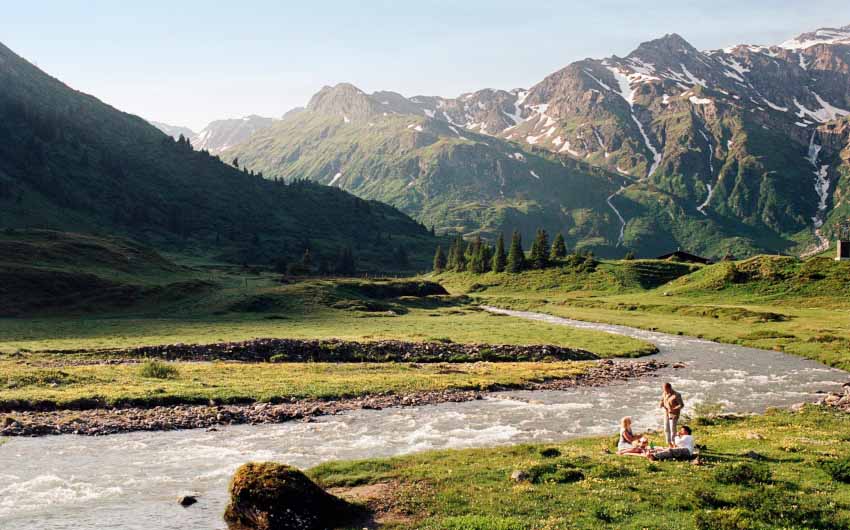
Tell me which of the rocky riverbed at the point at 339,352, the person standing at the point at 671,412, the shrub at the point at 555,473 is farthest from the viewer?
the rocky riverbed at the point at 339,352

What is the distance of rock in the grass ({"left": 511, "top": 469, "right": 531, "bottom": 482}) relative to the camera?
25953 millimetres

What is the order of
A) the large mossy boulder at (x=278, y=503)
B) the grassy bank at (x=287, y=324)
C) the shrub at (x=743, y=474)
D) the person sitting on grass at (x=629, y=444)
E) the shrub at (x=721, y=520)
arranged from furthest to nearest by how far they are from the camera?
1. the grassy bank at (x=287, y=324)
2. the person sitting on grass at (x=629, y=444)
3. the shrub at (x=743, y=474)
4. the large mossy boulder at (x=278, y=503)
5. the shrub at (x=721, y=520)

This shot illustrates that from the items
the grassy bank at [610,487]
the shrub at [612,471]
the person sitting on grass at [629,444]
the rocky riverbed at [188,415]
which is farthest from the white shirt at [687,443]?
the rocky riverbed at [188,415]

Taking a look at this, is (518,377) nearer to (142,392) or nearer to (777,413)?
(777,413)

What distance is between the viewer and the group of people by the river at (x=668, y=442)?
1128 inches

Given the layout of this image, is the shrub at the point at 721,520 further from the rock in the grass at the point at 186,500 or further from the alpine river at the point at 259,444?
the rock in the grass at the point at 186,500

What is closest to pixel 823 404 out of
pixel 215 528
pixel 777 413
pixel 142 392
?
pixel 777 413

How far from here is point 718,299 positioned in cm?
13825

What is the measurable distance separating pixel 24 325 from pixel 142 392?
63.4 m

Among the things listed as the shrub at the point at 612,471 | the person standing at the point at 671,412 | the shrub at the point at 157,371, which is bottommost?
the shrub at the point at 157,371

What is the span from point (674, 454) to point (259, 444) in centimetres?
2230

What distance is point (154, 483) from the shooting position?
28156 millimetres

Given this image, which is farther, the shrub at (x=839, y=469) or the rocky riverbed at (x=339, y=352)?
the rocky riverbed at (x=339, y=352)

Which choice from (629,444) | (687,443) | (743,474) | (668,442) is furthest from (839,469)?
(629,444)
